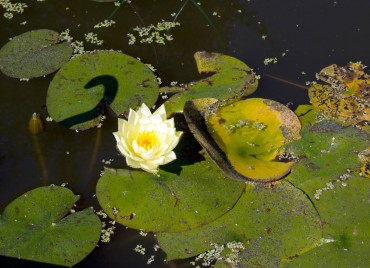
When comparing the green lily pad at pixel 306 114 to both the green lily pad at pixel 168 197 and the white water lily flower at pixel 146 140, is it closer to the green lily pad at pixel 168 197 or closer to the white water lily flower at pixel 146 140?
the green lily pad at pixel 168 197

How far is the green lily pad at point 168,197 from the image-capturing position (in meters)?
2.75

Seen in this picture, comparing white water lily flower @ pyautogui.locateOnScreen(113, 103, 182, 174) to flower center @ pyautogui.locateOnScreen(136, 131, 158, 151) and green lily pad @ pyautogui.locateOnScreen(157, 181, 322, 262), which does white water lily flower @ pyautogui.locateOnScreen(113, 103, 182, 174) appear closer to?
flower center @ pyautogui.locateOnScreen(136, 131, 158, 151)

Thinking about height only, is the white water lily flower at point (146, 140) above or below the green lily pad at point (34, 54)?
above

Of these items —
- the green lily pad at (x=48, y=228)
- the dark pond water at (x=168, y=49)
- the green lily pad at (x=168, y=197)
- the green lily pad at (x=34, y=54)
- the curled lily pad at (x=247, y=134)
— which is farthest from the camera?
the green lily pad at (x=34, y=54)

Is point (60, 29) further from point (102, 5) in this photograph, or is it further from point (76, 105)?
point (76, 105)

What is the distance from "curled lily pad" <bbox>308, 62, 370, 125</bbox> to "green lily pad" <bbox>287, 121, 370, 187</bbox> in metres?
0.13

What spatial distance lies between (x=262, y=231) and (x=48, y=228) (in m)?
1.17

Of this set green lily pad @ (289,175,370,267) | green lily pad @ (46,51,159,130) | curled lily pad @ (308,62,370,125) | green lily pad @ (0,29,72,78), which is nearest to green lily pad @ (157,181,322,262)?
green lily pad @ (289,175,370,267)

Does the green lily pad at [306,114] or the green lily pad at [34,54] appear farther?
the green lily pad at [34,54]

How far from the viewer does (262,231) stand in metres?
2.76

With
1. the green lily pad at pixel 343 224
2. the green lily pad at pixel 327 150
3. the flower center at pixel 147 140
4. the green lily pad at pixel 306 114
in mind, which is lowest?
the green lily pad at pixel 343 224

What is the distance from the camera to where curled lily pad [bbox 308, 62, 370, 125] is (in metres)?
3.33

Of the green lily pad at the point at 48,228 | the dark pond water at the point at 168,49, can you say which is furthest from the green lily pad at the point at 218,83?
the green lily pad at the point at 48,228

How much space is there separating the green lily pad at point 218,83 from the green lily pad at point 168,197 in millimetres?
538
